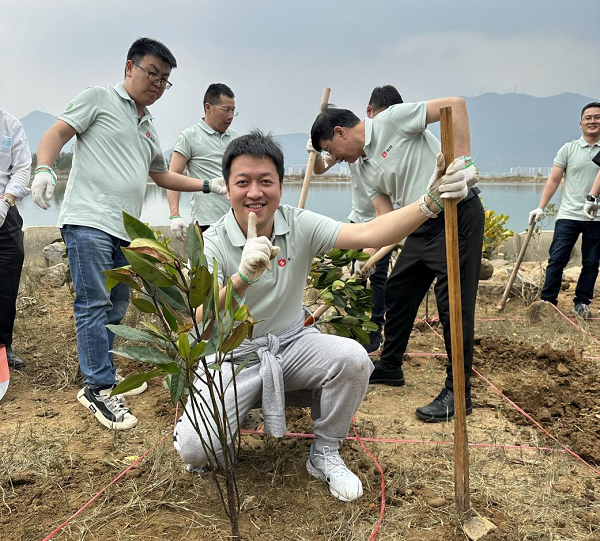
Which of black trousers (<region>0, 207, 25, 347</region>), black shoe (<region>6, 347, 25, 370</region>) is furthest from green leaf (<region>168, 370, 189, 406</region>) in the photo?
black shoe (<region>6, 347, 25, 370</region>)

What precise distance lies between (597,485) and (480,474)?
434 millimetres

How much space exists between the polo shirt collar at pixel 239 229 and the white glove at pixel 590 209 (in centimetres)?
339

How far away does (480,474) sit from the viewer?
2053 mm

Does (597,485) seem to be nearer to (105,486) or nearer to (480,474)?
(480,474)

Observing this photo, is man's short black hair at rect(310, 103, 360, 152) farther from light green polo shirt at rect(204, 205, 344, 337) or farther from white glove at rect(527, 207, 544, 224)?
white glove at rect(527, 207, 544, 224)

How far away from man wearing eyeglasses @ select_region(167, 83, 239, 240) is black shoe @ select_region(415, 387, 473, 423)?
185 centimetres

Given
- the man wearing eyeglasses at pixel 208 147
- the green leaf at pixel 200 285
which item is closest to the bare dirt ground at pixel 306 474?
the green leaf at pixel 200 285

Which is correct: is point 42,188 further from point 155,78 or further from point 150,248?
point 150,248

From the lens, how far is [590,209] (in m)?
4.46

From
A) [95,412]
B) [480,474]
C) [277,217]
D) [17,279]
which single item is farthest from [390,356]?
[17,279]

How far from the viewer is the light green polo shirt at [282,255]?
1.98 m

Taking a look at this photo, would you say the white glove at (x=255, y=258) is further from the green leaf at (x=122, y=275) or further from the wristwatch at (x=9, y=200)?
the wristwatch at (x=9, y=200)

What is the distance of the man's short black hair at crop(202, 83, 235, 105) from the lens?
3.70 metres

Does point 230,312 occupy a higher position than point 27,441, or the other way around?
point 230,312
